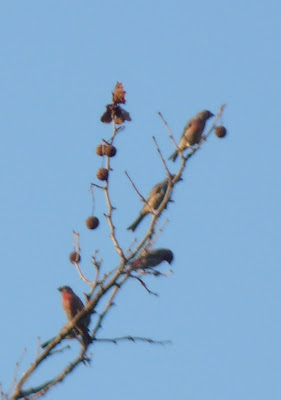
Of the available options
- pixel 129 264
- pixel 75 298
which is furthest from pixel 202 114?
pixel 129 264

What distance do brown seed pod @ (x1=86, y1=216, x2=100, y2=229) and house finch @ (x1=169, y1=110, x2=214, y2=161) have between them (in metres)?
3.98

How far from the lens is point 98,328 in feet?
14.6

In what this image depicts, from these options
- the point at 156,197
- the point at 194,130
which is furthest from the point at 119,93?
the point at 194,130

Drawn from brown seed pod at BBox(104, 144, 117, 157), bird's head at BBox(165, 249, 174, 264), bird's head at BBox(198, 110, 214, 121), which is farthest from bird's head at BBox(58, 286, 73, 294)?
bird's head at BBox(198, 110, 214, 121)

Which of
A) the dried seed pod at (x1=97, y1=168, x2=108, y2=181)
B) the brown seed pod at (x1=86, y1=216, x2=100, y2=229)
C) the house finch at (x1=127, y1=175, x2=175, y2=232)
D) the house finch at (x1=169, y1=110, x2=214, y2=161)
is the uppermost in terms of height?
the house finch at (x1=169, y1=110, x2=214, y2=161)

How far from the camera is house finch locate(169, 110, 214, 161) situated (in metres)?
9.41

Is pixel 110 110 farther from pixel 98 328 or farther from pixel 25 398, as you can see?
pixel 25 398

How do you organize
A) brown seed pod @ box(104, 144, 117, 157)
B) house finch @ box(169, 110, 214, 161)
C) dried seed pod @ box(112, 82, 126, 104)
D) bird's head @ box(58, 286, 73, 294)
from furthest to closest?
house finch @ box(169, 110, 214, 161)
bird's head @ box(58, 286, 73, 294)
brown seed pod @ box(104, 144, 117, 157)
dried seed pod @ box(112, 82, 126, 104)

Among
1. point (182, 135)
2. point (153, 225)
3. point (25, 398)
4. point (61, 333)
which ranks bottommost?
point (25, 398)

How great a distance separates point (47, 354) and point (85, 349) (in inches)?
7.6

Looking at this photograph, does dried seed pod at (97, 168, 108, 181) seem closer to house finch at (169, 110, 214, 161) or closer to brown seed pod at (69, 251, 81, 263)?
brown seed pod at (69, 251, 81, 263)

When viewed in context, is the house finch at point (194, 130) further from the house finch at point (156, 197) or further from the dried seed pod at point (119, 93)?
the dried seed pod at point (119, 93)

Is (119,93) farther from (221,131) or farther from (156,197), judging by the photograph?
(156,197)

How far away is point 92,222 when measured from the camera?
5332 millimetres
